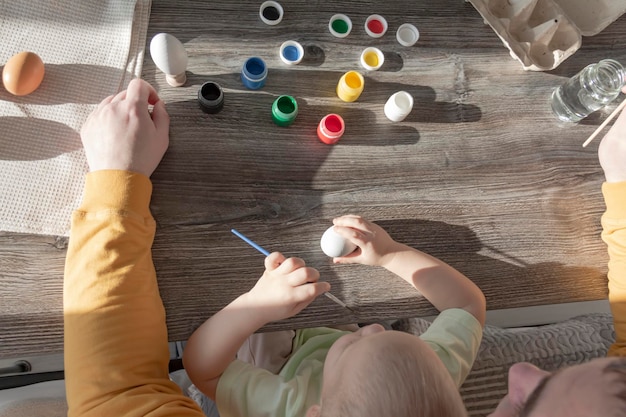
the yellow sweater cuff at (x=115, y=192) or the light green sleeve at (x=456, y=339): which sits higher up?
the yellow sweater cuff at (x=115, y=192)

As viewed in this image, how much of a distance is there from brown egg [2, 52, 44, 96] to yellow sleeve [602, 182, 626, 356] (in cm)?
100

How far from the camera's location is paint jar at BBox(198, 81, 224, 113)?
0.79 metres

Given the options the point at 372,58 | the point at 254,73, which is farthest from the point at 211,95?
the point at 372,58

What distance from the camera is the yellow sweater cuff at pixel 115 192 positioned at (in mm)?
698

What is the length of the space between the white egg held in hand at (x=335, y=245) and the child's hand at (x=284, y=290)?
6 centimetres

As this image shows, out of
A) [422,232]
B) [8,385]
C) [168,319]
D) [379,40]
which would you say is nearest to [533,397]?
[422,232]

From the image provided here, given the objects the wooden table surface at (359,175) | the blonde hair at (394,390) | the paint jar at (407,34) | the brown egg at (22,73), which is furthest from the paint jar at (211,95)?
the blonde hair at (394,390)

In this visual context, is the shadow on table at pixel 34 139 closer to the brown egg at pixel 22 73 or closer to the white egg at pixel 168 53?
the brown egg at pixel 22 73

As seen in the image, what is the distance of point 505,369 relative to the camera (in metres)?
0.87

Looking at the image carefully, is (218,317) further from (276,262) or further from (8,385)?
(8,385)

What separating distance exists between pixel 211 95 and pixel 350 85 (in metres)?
0.24

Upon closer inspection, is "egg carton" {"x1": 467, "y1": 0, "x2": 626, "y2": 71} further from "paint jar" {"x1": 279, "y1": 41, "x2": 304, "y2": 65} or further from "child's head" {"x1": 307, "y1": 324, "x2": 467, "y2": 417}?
"child's head" {"x1": 307, "y1": 324, "x2": 467, "y2": 417}

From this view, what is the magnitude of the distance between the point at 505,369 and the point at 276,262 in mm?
475

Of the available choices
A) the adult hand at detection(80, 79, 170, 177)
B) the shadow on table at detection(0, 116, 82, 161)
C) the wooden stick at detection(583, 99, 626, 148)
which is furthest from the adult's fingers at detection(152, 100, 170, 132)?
the wooden stick at detection(583, 99, 626, 148)
